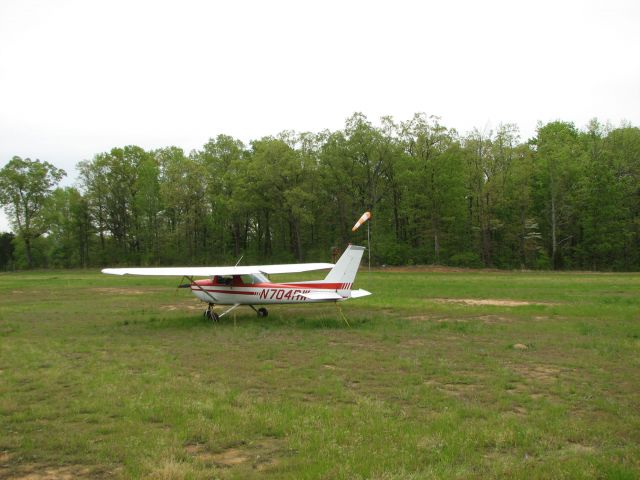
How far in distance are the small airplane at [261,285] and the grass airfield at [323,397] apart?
0.79 m

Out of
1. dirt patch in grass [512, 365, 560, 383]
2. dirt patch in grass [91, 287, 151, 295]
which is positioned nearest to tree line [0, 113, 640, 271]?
dirt patch in grass [91, 287, 151, 295]

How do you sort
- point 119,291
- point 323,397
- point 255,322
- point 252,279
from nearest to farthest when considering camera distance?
point 323,397
point 255,322
point 252,279
point 119,291

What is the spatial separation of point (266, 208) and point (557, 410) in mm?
52421

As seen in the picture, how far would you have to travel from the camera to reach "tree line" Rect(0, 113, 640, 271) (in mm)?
49625

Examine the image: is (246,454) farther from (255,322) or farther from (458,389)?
(255,322)

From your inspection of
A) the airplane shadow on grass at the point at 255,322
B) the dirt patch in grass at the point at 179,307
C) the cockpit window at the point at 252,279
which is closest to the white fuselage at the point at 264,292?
the cockpit window at the point at 252,279

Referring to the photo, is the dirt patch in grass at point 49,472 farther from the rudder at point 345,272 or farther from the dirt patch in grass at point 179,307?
the dirt patch in grass at point 179,307

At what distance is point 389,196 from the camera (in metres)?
57.9

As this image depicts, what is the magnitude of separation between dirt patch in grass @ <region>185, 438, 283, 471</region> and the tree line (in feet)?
151

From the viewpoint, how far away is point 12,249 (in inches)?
3091

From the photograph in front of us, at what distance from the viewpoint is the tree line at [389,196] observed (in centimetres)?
4962

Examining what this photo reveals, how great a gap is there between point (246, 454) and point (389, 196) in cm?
5351

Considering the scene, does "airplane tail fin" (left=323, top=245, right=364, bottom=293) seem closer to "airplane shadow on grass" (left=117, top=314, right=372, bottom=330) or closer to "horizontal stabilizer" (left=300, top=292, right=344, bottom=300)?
"horizontal stabilizer" (left=300, top=292, right=344, bottom=300)

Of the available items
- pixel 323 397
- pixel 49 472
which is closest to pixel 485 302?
pixel 323 397
